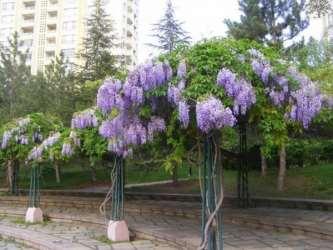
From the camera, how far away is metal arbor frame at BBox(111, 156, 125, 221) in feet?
31.1

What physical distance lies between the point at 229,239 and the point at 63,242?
3.19 m

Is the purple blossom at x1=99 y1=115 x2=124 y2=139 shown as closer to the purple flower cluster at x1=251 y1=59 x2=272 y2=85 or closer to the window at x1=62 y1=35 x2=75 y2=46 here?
the purple flower cluster at x1=251 y1=59 x2=272 y2=85

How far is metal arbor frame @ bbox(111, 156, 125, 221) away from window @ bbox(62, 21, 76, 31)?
53.2 meters

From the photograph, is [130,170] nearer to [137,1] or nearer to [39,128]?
[39,128]

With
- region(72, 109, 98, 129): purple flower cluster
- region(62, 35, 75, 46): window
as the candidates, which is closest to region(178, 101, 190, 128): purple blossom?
region(72, 109, 98, 129): purple flower cluster

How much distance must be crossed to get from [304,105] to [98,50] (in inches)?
605

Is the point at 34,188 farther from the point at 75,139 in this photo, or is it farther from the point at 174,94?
the point at 174,94

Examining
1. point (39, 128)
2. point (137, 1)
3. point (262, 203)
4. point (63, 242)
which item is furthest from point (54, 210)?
point (137, 1)

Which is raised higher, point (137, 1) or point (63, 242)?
point (137, 1)

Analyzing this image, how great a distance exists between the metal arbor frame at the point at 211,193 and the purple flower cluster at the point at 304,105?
129 centimetres

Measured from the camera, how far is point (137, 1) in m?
68.2

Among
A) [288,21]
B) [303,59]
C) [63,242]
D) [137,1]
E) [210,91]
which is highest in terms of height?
[137,1]

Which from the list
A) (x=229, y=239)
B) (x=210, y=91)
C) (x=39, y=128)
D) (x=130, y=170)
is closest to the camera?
(x=210, y=91)

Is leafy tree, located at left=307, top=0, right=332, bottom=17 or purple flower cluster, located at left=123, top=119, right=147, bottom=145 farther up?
leafy tree, located at left=307, top=0, right=332, bottom=17
